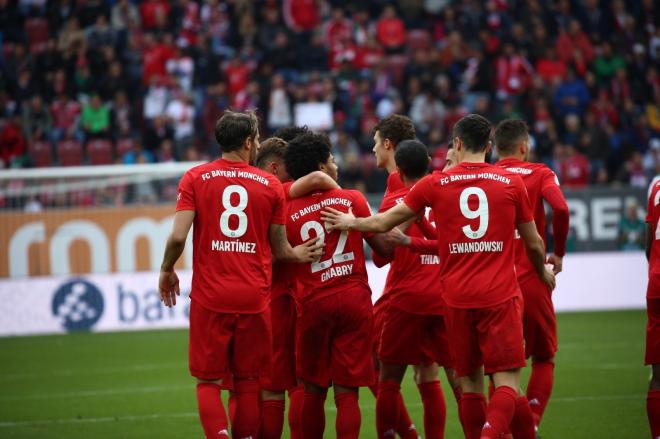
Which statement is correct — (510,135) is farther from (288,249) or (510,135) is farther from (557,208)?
(288,249)

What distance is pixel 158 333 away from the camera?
17.6 metres

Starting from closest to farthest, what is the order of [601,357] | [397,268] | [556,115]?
[397,268] → [601,357] → [556,115]

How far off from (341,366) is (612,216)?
13.7 metres

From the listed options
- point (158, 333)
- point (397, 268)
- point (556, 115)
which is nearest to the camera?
point (397, 268)

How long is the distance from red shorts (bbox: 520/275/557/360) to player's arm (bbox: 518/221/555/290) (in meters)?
0.63

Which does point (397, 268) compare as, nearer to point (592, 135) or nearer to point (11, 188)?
point (11, 188)

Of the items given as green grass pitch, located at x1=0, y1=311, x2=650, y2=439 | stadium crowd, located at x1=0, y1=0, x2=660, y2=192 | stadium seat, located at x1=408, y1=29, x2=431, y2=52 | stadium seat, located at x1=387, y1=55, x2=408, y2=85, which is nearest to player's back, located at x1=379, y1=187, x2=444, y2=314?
green grass pitch, located at x1=0, y1=311, x2=650, y2=439

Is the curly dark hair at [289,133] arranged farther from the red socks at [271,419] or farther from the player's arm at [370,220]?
the red socks at [271,419]

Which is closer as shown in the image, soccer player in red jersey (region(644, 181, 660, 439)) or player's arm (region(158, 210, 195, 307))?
player's arm (region(158, 210, 195, 307))

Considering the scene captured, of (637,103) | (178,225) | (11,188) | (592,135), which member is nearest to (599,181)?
(592,135)

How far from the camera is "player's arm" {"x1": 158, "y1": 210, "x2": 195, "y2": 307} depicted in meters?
6.87

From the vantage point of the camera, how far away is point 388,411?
7676mm

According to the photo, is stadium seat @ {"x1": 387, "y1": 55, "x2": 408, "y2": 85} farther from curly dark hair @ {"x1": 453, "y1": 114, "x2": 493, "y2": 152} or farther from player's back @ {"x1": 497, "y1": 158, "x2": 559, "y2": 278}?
curly dark hair @ {"x1": 453, "y1": 114, "x2": 493, "y2": 152}

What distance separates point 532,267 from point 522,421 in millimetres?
1389
